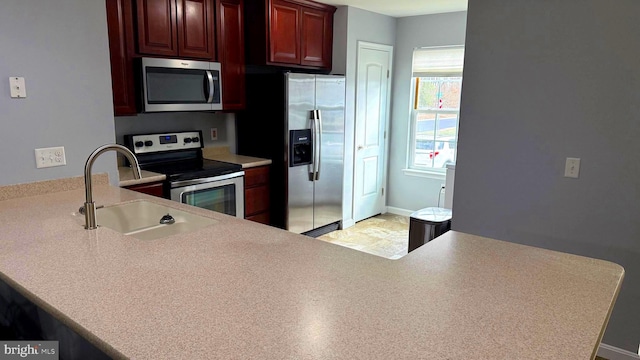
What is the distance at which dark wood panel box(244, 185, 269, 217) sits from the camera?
12.6 feet

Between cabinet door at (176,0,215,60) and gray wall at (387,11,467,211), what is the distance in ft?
7.73

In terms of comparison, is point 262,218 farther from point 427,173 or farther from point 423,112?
point 423,112

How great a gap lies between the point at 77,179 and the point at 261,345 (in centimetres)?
189

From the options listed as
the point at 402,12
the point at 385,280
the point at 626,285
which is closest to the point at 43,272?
the point at 385,280

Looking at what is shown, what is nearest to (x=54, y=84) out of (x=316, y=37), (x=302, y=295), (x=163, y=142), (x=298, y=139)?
(x=163, y=142)

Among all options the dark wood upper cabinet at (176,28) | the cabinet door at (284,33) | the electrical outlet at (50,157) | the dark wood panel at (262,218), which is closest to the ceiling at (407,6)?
the cabinet door at (284,33)

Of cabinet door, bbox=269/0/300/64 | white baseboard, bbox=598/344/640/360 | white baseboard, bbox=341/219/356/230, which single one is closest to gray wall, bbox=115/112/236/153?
cabinet door, bbox=269/0/300/64

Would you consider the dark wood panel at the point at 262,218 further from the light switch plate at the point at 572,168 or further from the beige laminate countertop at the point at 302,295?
the light switch plate at the point at 572,168

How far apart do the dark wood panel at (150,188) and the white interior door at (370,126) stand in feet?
7.50

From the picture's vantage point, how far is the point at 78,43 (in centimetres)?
227

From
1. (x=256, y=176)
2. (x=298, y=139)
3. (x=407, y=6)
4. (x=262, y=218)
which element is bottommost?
(x=262, y=218)

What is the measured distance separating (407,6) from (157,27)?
2394 mm

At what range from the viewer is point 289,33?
403 cm

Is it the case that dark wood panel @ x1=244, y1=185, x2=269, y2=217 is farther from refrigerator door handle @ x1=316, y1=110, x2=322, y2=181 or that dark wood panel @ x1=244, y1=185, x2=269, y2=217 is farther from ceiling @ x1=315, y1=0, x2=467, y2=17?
ceiling @ x1=315, y1=0, x2=467, y2=17
